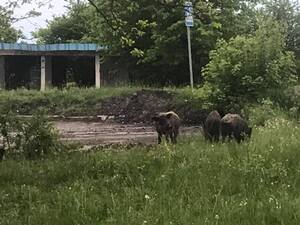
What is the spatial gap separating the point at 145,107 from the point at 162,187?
1977 cm

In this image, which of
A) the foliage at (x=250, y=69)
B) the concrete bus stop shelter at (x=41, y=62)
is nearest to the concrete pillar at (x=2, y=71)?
the concrete bus stop shelter at (x=41, y=62)

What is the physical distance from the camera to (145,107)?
27.9 metres

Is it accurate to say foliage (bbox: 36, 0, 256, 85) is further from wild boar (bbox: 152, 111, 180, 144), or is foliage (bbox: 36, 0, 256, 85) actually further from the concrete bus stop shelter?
wild boar (bbox: 152, 111, 180, 144)

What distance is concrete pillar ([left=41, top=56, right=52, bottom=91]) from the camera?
38688mm

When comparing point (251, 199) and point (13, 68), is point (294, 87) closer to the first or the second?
point (251, 199)

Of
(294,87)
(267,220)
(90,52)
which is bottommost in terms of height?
(267,220)

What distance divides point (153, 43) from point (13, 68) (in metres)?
13.0

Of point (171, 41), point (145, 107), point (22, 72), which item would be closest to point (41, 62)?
point (22, 72)

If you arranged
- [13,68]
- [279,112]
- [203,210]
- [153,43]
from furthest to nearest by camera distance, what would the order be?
[13,68]
[153,43]
[279,112]
[203,210]

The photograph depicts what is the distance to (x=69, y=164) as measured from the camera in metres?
10.5

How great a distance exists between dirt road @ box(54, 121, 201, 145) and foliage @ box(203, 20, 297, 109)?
181 cm

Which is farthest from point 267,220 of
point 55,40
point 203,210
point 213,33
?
point 55,40

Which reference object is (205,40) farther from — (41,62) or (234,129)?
(234,129)

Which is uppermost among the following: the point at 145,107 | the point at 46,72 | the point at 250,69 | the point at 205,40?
the point at 205,40
